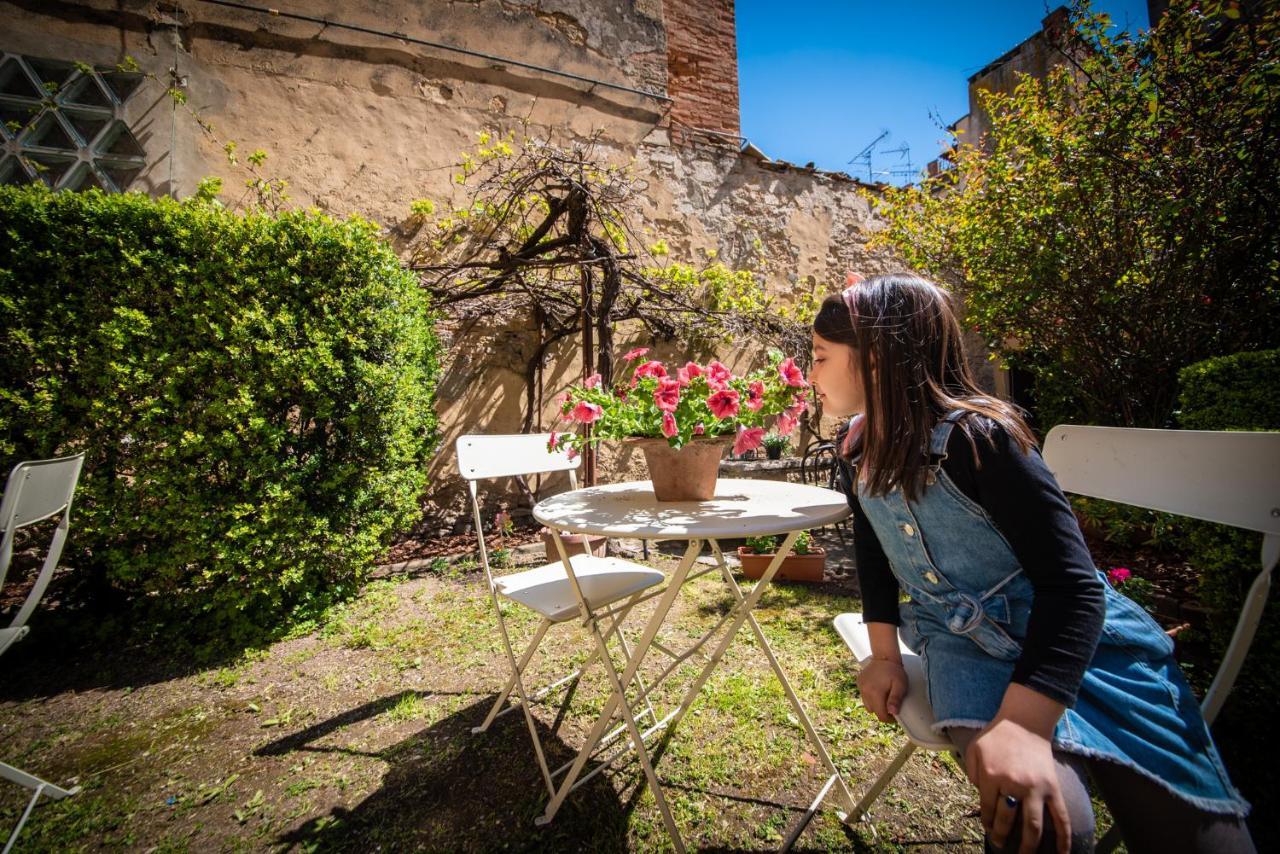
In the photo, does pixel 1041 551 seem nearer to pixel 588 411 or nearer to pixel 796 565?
pixel 588 411

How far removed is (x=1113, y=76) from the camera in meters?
→ 3.47

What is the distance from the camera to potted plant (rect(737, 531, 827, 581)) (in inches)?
151

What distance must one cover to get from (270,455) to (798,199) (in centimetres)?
752

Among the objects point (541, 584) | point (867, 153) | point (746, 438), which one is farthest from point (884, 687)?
point (867, 153)

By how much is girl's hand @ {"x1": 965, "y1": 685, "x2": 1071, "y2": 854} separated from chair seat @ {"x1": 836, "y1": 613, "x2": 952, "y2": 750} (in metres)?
0.14

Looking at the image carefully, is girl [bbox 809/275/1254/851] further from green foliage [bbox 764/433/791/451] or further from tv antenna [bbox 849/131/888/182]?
tv antenna [bbox 849/131/888/182]

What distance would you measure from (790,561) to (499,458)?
2.48 m

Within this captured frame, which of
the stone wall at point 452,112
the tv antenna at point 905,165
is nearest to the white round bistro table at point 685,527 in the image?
the stone wall at point 452,112

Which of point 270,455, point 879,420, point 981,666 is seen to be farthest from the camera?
point 270,455

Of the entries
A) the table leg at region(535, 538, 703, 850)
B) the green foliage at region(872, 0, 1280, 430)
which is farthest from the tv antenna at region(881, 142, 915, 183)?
the table leg at region(535, 538, 703, 850)

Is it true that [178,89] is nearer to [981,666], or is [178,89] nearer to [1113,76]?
[981,666]

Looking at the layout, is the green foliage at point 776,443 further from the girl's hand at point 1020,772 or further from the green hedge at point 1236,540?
the girl's hand at point 1020,772

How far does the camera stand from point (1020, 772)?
805 millimetres

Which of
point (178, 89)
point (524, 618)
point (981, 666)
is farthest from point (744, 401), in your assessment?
point (178, 89)
